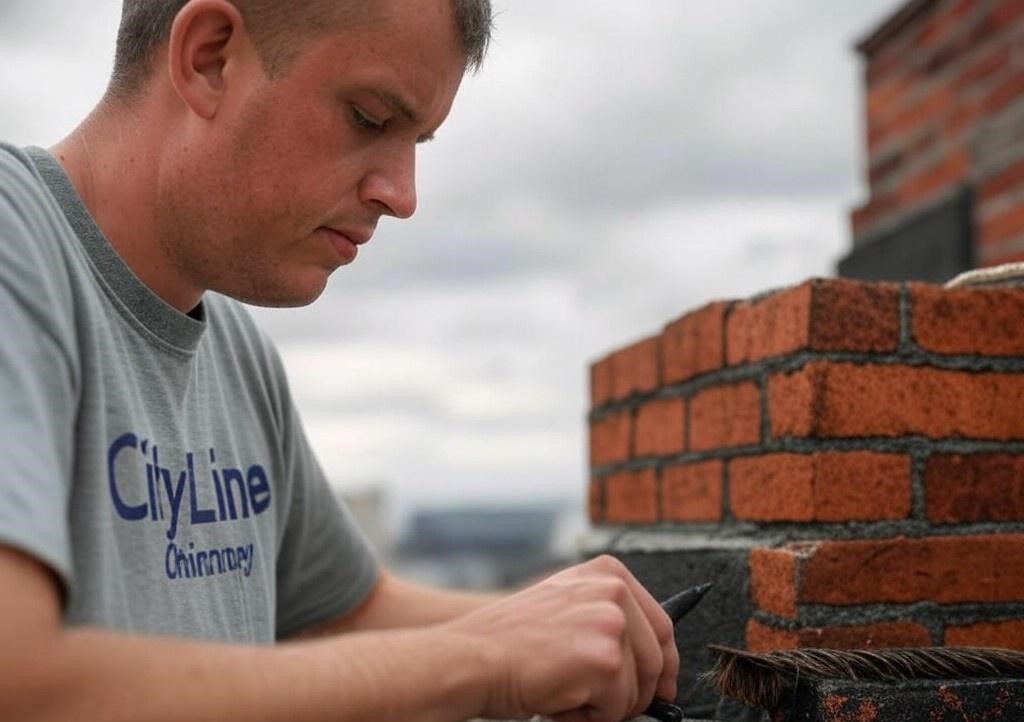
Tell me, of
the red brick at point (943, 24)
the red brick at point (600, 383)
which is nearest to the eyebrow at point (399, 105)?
the red brick at point (600, 383)

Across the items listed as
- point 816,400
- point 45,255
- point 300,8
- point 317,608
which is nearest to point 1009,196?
point 816,400

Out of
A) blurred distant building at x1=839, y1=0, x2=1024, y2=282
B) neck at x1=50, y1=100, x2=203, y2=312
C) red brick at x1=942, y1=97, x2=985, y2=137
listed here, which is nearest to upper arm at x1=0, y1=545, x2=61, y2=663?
neck at x1=50, y1=100, x2=203, y2=312

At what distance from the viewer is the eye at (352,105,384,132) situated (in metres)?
1.30

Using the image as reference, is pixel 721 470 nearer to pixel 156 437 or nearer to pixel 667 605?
pixel 667 605

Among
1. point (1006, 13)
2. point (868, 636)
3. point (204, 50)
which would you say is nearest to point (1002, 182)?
point (1006, 13)

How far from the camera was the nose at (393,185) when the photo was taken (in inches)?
53.0

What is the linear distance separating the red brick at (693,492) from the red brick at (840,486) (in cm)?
19

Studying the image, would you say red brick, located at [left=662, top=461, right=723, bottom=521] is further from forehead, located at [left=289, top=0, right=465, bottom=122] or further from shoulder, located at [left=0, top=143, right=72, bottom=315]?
shoulder, located at [left=0, top=143, right=72, bottom=315]

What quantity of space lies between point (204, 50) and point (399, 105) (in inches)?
9.3

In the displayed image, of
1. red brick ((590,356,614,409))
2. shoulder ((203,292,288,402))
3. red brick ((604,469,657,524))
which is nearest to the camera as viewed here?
shoulder ((203,292,288,402))

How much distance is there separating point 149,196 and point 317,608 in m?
0.86

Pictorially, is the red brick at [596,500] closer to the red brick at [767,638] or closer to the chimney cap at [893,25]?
the red brick at [767,638]

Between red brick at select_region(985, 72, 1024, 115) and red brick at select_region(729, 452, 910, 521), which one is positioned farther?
red brick at select_region(985, 72, 1024, 115)

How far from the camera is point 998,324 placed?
5.50ft
